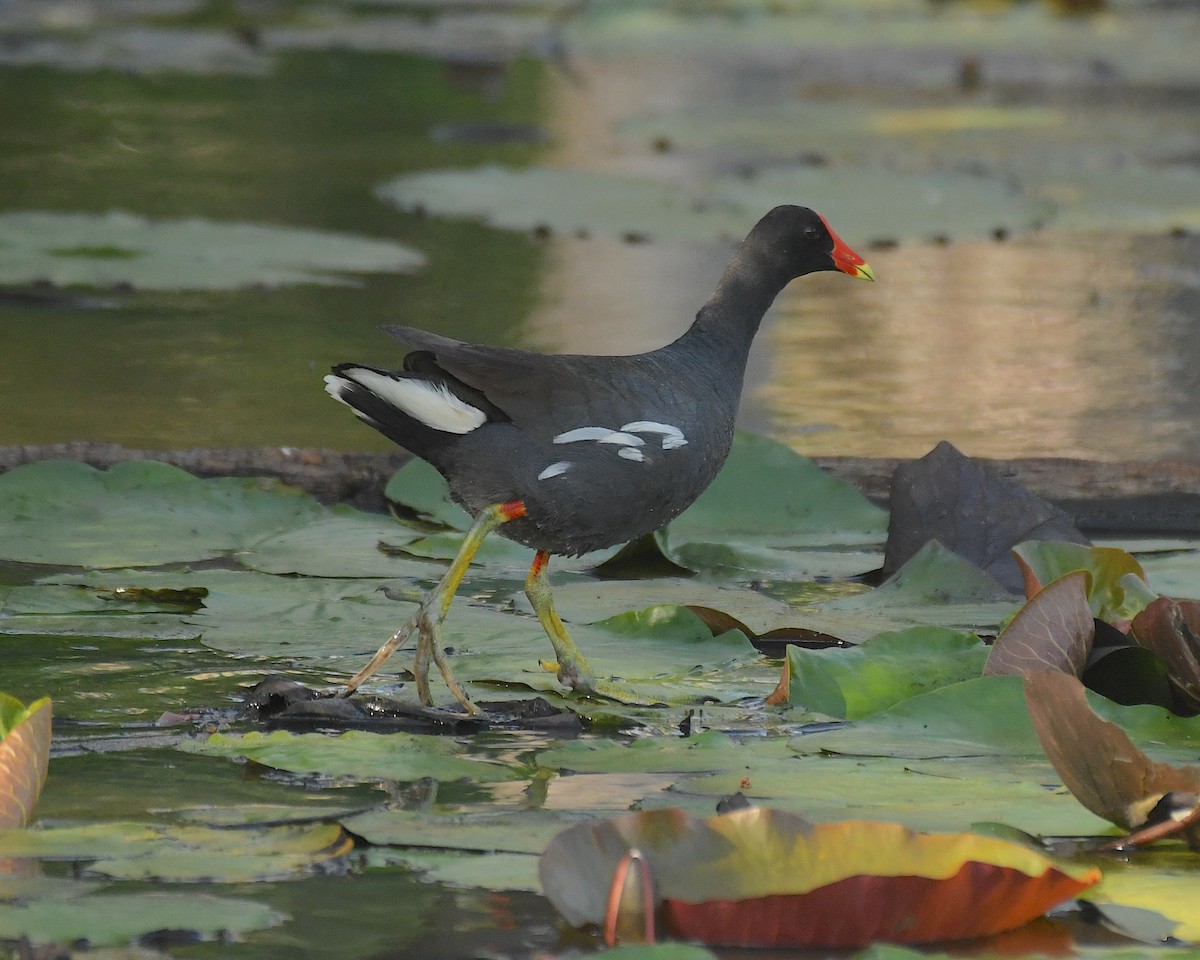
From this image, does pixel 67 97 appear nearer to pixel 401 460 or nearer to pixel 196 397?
pixel 196 397

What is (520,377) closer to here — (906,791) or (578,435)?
(578,435)

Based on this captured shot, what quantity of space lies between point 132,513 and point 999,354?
117 inches

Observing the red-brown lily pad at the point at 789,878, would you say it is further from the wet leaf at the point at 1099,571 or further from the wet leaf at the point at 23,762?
the wet leaf at the point at 1099,571

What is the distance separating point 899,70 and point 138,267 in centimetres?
915

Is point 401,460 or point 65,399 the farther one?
point 65,399

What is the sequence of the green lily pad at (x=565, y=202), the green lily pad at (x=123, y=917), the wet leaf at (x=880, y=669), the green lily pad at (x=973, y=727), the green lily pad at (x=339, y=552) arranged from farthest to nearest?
the green lily pad at (x=565, y=202) → the green lily pad at (x=339, y=552) → the wet leaf at (x=880, y=669) → the green lily pad at (x=973, y=727) → the green lily pad at (x=123, y=917)

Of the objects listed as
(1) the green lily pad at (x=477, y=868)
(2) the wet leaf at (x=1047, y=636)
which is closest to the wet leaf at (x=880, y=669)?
(2) the wet leaf at (x=1047, y=636)

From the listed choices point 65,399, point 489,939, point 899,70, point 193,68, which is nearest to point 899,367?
point 65,399

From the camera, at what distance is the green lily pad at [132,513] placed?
11.0 ft

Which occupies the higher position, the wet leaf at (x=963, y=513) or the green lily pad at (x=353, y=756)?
the wet leaf at (x=963, y=513)

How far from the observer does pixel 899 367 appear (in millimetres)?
5539

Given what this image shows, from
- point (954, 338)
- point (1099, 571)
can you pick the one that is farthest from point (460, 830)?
point (954, 338)

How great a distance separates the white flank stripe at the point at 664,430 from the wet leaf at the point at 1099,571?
51 cm

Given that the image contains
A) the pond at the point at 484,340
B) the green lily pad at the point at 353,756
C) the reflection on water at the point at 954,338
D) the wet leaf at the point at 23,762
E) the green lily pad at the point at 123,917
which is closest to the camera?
the green lily pad at the point at 123,917
